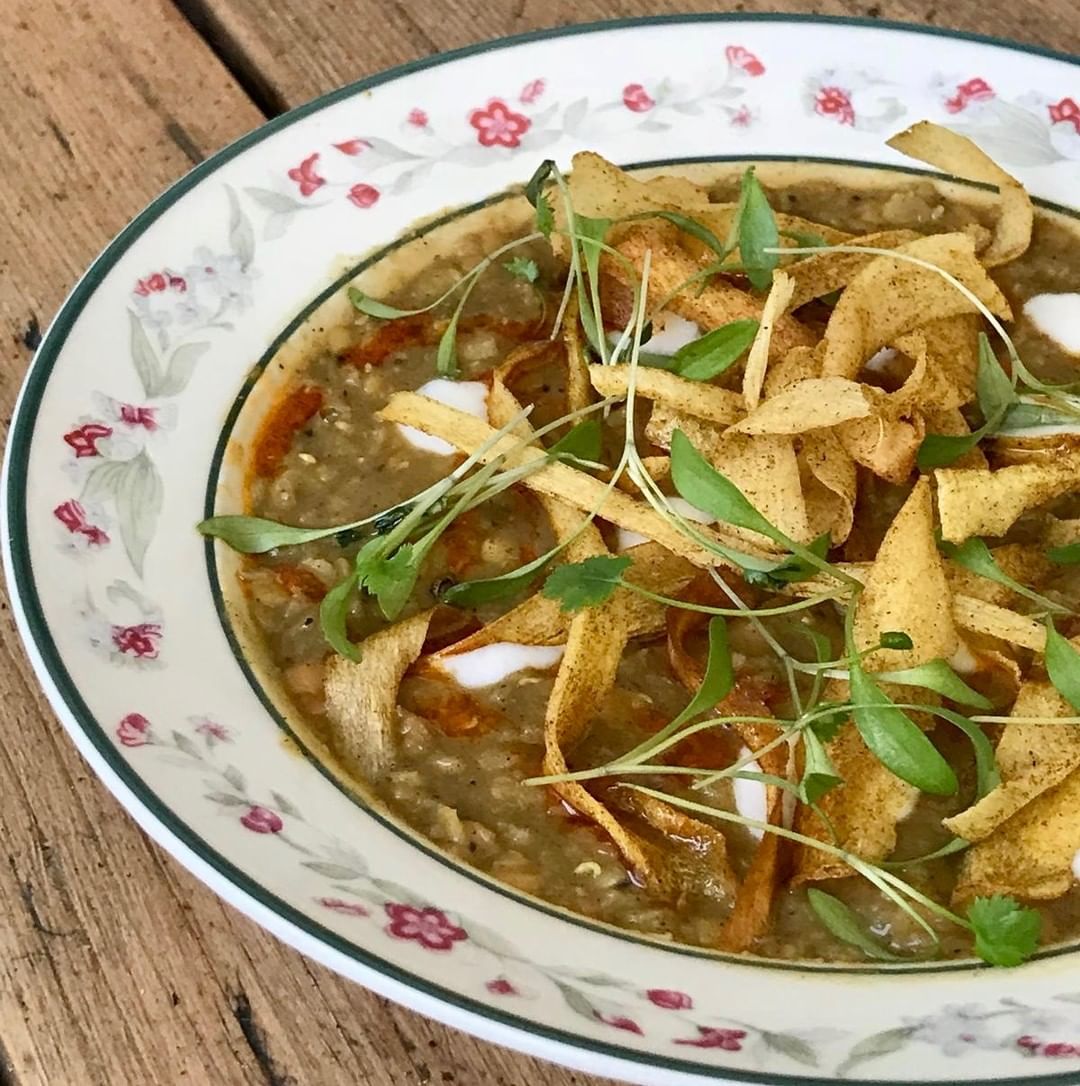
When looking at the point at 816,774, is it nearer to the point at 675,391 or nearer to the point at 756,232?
the point at 675,391

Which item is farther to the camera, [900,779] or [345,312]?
[345,312]

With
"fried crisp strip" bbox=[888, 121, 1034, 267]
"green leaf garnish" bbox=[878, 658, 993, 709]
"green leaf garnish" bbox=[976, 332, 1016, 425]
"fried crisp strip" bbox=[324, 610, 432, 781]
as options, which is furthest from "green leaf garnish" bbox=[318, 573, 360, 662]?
"fried crisp strip" bbox=[888, 121, 1034, 267]

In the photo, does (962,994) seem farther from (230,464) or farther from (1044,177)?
(1044,177)

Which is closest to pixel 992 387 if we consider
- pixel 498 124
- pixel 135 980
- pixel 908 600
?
pixel 908 600

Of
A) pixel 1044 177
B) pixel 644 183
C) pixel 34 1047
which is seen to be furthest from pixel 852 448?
pixel 34 1047

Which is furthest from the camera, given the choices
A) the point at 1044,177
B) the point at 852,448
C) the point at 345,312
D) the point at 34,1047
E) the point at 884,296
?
the point at 1044,177

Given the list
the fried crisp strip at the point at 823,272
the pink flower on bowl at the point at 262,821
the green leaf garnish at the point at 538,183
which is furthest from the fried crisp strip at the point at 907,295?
the pink flower on bowl at the point at 262,821

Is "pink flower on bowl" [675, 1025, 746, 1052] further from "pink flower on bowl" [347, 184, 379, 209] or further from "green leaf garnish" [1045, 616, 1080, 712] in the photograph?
"pink flower on bowl" [347, 184, 379, 209]
